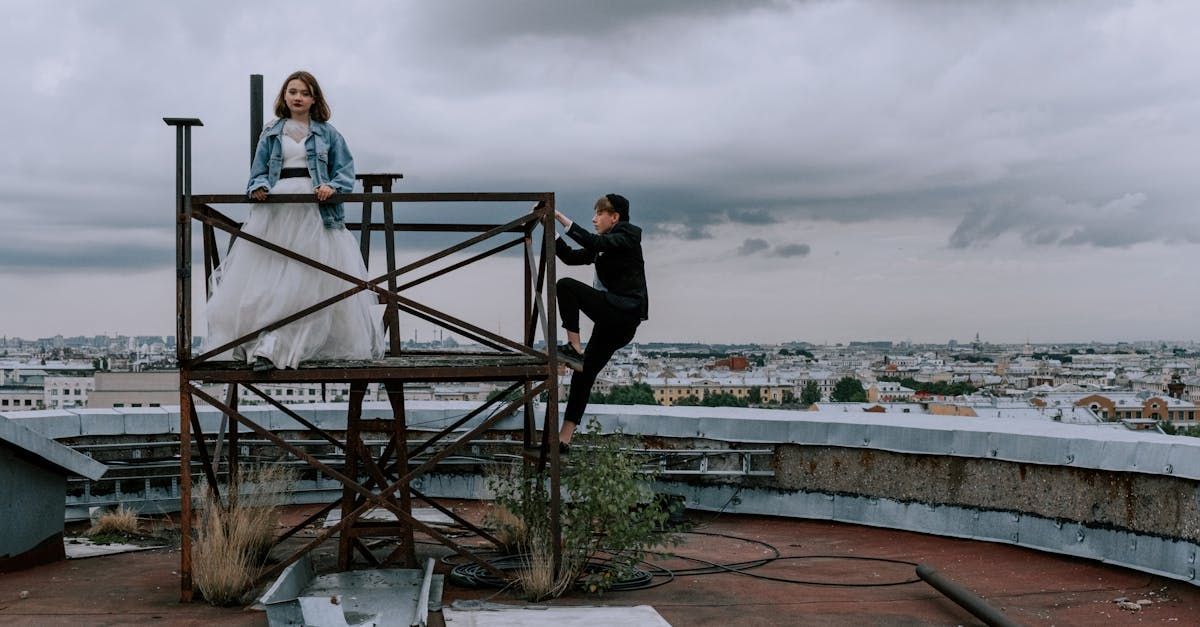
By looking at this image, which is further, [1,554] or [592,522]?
[1,554]

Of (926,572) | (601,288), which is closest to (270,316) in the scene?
(601,288)

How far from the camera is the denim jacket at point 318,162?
748cm

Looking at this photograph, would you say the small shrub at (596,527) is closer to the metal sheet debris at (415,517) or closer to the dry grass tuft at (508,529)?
the dry grass tuft at (508,529)

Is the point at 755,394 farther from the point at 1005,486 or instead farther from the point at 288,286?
the point at 288,286

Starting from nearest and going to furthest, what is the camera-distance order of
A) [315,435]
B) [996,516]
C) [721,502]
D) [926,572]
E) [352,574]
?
[926,572]
[352,574]
[996,516]
[721,502]
[315,435]

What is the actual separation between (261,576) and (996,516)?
17.0ft

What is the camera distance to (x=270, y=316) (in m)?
7.39

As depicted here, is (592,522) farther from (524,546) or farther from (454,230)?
(454,230)

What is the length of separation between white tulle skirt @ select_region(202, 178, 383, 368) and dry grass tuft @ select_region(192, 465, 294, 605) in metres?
1.07

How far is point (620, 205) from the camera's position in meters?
7.99

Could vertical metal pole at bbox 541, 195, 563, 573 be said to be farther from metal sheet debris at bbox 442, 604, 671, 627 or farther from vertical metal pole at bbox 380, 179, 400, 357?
vertical metal pole at bbox 380, 179, 400, 357

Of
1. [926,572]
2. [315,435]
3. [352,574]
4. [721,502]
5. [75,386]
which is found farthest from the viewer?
[75,386]

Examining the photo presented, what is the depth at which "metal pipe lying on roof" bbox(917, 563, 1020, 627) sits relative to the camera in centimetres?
628

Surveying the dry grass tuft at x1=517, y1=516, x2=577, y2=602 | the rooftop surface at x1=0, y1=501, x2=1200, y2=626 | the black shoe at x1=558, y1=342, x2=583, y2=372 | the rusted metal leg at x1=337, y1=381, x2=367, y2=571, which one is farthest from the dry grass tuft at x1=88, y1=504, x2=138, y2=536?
the black shoe at x1=558, y1=342, x2=583, y2=372
